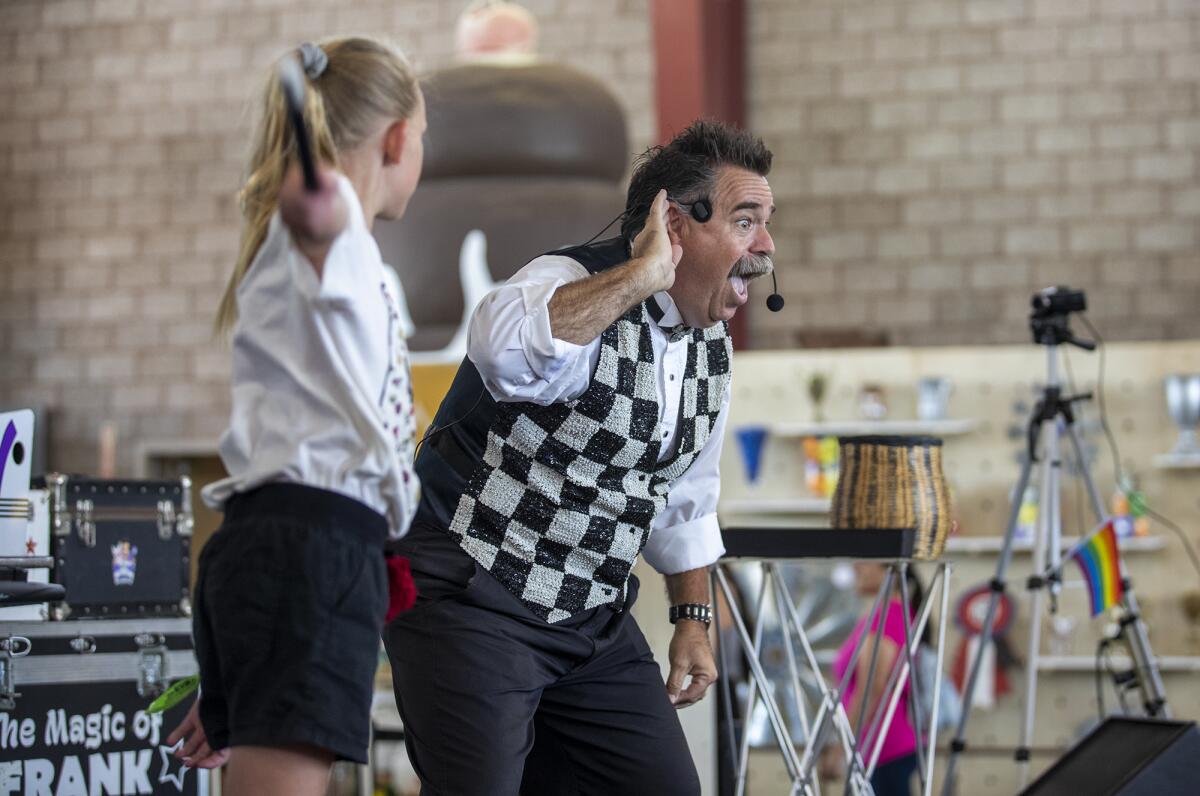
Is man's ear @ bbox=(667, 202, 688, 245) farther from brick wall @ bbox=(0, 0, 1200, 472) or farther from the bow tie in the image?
brick wall @ bbox=(0, 0, 1200, 472)

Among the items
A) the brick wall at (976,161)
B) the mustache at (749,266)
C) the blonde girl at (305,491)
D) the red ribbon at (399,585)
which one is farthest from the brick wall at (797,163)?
the blonde girl at (305,491)

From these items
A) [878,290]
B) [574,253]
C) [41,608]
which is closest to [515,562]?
[574,253]

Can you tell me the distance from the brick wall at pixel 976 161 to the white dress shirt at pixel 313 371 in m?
5.91

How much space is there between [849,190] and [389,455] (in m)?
6.20

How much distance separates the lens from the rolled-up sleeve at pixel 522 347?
71.2 inches

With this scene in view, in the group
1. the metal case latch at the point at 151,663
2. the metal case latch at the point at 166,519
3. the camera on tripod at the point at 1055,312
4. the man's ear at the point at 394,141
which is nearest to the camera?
the man's ear at the point at 394,141

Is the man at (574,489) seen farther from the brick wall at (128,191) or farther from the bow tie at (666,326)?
the brick wall at (128,191)

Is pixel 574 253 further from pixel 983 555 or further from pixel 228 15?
pixel 228 15

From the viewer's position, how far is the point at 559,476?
1.98 m

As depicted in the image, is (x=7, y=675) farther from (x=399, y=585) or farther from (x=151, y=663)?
(x=399, y=585)

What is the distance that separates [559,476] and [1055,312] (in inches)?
90.5

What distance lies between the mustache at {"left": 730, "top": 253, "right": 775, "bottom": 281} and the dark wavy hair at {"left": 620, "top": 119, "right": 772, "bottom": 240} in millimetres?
117

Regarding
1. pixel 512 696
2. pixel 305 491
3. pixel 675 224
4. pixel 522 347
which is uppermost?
pixel 675 224

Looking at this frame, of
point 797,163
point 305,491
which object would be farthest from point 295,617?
point 797,163
